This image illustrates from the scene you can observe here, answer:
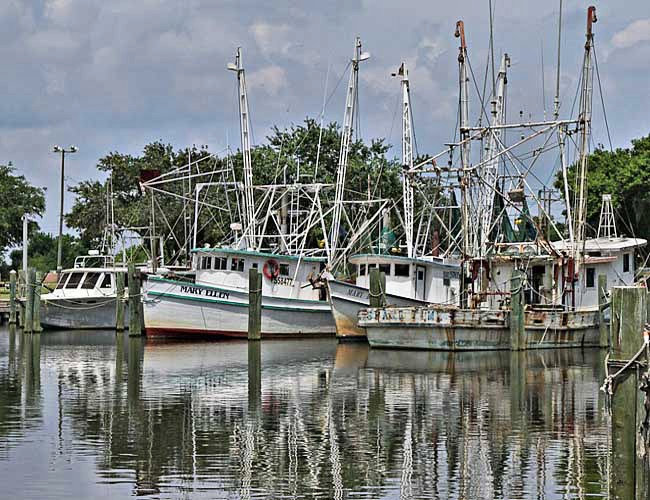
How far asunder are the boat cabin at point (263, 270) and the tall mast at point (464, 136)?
7.33 meters

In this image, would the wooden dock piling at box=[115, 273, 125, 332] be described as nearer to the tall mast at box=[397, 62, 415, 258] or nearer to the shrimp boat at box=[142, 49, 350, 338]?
the shrimp boat at box=[142, 49, 350, 338]

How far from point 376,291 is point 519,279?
6.26 m

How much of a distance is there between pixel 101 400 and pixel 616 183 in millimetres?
52107

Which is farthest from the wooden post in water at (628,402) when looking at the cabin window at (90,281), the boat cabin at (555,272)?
the cabin window at (90,281)

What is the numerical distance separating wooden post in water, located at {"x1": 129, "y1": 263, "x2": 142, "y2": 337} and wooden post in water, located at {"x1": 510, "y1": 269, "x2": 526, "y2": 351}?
15.6m

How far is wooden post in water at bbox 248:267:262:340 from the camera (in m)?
45.1

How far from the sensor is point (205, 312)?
4781cm

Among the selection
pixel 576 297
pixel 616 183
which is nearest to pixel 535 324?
pixel 576 297

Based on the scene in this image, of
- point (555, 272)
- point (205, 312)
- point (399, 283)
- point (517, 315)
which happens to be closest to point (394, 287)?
point (399, 283)

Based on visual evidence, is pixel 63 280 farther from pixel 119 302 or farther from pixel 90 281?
pixel 119 302

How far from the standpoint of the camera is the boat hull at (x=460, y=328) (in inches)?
1580

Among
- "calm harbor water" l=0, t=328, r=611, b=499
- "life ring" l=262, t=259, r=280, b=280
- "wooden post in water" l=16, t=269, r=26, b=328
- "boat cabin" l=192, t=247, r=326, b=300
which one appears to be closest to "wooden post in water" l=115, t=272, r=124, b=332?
"boat cabin" l=192, t=247, r=326, b=300

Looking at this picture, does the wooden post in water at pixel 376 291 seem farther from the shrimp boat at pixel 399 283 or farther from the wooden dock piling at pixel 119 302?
the wooden dock piling at pixel 119 302

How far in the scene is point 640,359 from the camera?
1695 centimetres
